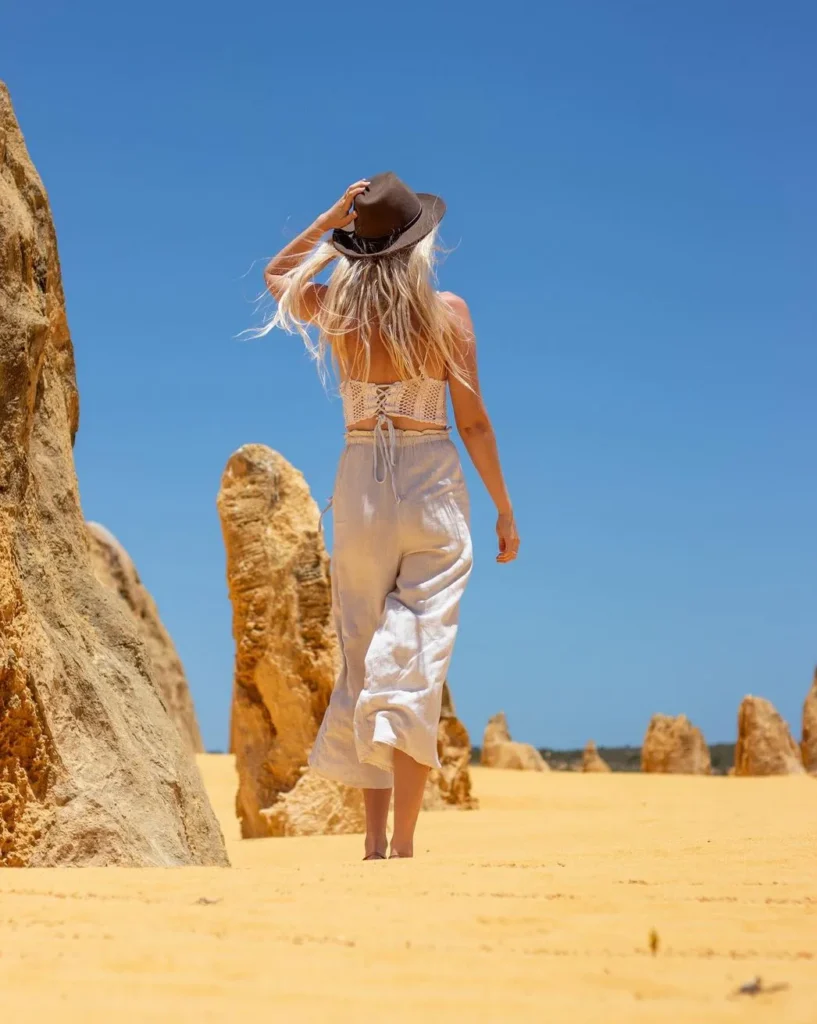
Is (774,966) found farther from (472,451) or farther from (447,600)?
(472,451)

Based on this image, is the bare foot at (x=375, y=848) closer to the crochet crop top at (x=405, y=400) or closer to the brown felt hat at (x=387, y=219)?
the crochet crop top at (x=405, y=400)

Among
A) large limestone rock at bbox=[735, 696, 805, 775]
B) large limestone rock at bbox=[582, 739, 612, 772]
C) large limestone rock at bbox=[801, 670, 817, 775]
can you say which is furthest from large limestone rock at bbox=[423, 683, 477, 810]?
large limestone rock at bbox=[582, 739, 612, 772]

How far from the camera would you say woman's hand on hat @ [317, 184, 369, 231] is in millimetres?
4637

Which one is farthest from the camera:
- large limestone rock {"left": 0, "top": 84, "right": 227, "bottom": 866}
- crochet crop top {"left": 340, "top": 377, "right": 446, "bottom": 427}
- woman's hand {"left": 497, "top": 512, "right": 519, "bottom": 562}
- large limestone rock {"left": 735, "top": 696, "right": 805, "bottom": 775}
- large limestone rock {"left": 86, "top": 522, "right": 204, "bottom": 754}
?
large limestone rock {"left": 735, "top": 696, "right": 805, "bottom": 775}

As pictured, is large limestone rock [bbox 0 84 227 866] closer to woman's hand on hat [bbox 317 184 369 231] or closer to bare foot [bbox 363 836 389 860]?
bare foot [bbox 363 836 389 860]

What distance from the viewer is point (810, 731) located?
67.2 ft

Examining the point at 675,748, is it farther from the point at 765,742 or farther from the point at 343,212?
the point at 343,212

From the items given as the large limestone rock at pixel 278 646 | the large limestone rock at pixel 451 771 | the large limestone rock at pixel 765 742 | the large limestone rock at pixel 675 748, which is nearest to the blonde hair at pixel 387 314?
the large limestone rock at pixel 278 646

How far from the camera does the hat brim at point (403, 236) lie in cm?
456

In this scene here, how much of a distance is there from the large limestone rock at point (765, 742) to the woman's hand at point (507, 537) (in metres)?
16.8

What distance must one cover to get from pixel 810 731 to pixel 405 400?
17518 millimetres

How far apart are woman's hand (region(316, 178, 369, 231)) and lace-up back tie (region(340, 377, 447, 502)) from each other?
0.57 m

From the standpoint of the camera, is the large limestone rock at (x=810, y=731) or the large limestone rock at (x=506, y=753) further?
the large limestone rock at (x=506, y=753)

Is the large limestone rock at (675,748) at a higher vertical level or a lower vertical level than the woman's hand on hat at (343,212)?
lower
